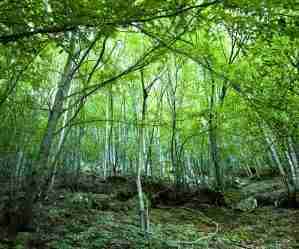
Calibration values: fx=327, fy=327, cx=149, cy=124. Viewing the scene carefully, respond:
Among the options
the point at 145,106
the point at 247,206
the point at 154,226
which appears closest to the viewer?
the point at 154,226

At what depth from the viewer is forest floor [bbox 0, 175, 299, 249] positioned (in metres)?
5.37

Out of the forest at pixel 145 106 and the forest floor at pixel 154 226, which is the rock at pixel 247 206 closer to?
the forest at pixel 145 106

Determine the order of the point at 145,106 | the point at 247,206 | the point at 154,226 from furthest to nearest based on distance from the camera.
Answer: the point at 247,206 → the point at 145,106 → the point at 154,226

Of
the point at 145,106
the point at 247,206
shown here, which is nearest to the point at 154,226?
the point at 145,106

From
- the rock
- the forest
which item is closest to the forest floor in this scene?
the forest

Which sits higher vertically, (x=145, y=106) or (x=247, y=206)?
(x=145, y=106)

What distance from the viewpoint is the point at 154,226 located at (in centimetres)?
708

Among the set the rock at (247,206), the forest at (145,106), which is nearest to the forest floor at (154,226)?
the forest at (145,106)

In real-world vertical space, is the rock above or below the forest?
below

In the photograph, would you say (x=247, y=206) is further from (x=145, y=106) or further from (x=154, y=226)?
(x=145, y=106)

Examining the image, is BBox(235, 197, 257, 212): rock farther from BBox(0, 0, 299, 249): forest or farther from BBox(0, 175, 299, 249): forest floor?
BBox(0, 175, 299, 249): forest floor

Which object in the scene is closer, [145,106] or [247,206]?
[145,106]

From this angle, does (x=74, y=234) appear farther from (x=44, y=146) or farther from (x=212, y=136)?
(x=212, y=136)

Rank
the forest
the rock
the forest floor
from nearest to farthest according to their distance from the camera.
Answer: the forest
the forest floor
the rock
